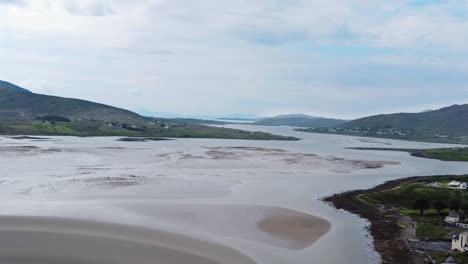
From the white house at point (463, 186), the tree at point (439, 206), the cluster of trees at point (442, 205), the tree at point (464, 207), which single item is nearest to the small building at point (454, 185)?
the white house at point (463, 186)

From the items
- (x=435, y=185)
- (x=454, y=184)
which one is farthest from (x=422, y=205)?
(x=454, y=184)

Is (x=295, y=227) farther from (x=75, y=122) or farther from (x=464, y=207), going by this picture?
(x=75, y=122)

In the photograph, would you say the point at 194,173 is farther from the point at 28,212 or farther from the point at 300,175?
the point at 28,212

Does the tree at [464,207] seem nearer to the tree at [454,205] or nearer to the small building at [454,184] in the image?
the tree at [454,205]

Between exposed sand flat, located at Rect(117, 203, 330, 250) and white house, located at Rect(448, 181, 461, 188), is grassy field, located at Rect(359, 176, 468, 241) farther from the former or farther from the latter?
exposed sand flat, located at Rect(117, 203, 330, 250)

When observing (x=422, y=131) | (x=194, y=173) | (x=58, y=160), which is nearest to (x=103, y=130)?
(x=58, y=160)

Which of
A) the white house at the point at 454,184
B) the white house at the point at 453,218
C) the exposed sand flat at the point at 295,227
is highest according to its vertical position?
the white house at the point at 454,184

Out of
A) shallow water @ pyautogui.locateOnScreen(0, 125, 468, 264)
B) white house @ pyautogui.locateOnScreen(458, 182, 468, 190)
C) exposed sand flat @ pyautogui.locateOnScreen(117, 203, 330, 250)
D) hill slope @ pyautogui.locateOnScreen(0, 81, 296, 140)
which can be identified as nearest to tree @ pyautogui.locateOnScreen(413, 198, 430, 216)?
shallow water @ pyautogui.locateOnScreen(0, 125, 468, 264)
